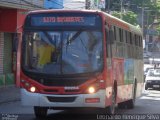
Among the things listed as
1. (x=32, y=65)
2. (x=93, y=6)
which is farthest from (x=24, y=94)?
(x=93, y=6)

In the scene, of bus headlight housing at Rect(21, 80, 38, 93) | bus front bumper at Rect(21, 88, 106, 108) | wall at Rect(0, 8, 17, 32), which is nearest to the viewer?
bus front bumper at Rect(21, 88, 106, 108)

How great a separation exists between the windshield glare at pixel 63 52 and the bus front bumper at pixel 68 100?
2.10 ft

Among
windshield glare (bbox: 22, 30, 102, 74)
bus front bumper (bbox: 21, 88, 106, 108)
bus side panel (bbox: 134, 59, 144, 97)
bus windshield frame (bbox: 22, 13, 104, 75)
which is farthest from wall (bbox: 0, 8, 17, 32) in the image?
bus front bumper (bbox: 21, 88, 106, 108)

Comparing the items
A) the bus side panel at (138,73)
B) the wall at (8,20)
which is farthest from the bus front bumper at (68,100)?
the wall at (8,20)

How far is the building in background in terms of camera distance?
29027 mm

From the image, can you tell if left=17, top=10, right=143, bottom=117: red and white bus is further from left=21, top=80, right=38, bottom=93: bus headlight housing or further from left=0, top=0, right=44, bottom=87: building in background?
left=0, top=0, right=44, bottom=87: building in background

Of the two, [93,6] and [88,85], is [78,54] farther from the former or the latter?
[93,6]

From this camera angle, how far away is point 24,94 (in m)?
15.1

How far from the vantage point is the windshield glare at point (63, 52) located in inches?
593

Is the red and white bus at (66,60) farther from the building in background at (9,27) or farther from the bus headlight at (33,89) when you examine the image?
the building in background at (9,27)

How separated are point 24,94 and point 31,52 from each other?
1.16 metres

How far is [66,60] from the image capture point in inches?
594

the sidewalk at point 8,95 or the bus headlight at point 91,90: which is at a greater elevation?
the bus headlight at point 91,90

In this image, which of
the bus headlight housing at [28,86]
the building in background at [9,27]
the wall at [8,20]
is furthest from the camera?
the wall at [8,20]
